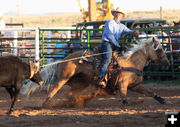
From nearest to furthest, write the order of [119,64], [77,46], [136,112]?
[136,112]
[119,64]
[77,46]

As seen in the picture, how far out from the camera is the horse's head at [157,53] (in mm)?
8266

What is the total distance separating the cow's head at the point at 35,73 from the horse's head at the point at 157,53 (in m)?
2.54

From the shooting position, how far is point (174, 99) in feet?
30.6

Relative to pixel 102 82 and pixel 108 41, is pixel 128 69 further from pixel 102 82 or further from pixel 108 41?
pixel 108 41

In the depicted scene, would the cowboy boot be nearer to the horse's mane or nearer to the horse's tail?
the horse's mane

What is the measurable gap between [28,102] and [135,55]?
2.98 meters

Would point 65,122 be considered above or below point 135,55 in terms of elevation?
below

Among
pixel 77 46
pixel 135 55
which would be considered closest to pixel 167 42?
pixel 77 46

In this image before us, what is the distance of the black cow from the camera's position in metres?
7.18

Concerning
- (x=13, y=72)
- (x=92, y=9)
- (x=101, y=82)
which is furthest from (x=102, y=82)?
(x=92, y=9)

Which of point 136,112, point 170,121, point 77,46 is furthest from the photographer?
point 77,46

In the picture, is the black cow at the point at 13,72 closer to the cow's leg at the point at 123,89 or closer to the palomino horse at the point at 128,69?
the palomino horse at the point at 128,69

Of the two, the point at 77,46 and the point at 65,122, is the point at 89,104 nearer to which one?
the point at 65,122

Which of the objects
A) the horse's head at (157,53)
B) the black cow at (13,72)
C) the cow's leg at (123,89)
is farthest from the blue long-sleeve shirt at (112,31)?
the black cow at (13,72)
